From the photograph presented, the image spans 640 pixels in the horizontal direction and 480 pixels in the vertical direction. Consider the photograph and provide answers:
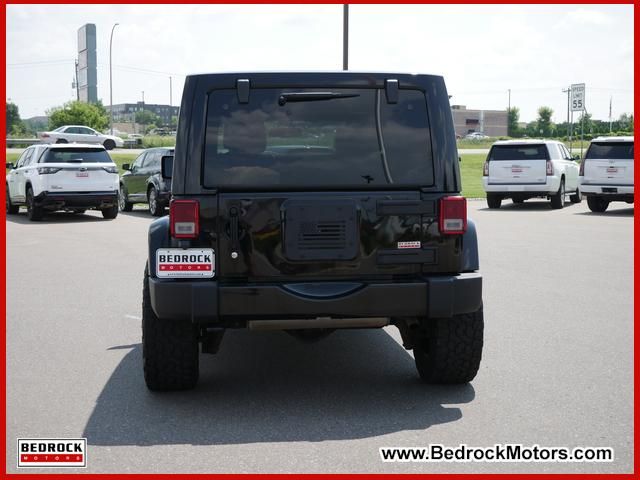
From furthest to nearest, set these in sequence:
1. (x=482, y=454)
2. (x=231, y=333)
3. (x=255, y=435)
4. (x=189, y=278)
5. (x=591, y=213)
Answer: (x=591, y=213)
(x=231, y=333)
(x=189, y=278)
(x=255, y=435)
(x=482, y=454)

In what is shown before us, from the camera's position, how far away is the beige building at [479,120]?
191375 millimetres

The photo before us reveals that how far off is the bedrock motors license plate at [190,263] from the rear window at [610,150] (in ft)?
63.0

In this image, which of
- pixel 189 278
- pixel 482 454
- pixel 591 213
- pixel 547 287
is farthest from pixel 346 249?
pixel 591 213

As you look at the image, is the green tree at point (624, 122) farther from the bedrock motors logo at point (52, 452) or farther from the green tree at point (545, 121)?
the bedrock motors logo at point (52, 452)

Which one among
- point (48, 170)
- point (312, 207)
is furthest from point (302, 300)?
point (48, 170)

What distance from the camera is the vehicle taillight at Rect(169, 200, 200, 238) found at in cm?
525

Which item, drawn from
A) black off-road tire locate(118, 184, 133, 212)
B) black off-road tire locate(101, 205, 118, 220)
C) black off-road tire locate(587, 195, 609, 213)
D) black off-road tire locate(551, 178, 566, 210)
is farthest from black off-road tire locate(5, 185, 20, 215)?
black off-road tire locate(587, 195, 609, 213)

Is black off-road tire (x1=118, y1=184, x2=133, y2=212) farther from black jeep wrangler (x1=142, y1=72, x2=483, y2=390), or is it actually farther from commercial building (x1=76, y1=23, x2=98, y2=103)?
commercial building (x1=76, y1=23, x2=98, y2=103)

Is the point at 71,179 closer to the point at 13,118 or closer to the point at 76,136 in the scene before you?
the point at 76,136

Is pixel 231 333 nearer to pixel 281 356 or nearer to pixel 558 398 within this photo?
pixel 281 356

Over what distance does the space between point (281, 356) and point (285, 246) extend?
1754 millimetres

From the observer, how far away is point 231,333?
780cm

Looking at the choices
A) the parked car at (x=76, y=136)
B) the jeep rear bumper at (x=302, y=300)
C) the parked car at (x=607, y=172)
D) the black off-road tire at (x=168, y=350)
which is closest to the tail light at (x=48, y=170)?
the parked car at (x=607, y=172)

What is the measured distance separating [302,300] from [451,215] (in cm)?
99
